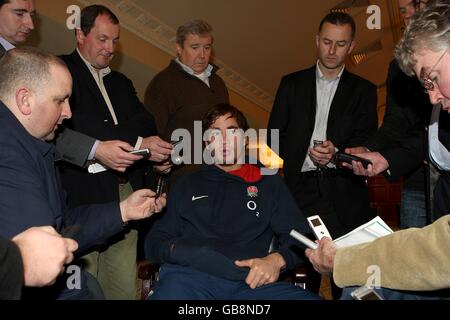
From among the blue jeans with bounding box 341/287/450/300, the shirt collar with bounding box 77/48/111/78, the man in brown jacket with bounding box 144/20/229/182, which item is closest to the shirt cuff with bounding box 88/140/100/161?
the shirt collar with bounding box 77/48/111/78

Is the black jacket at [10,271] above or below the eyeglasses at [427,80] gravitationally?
below

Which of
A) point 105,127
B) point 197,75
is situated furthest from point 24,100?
point 197,75

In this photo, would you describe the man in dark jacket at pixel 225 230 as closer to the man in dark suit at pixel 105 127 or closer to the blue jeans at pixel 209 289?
the blue jeans at pixel 209 289

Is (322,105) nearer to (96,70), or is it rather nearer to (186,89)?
(186,89)

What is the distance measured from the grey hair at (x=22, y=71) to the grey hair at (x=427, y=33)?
1.31 metres

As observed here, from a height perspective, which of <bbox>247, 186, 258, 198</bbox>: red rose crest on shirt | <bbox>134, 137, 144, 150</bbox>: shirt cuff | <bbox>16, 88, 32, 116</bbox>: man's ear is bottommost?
<bbox>247, 186, 258, 198</bbox>: red rose crest on shirt

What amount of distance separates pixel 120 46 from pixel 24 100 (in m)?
4.13

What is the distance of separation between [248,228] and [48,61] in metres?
1.18

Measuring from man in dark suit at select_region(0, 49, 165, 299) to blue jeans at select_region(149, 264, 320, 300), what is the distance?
0.30 meters

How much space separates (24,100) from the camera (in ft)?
5.80

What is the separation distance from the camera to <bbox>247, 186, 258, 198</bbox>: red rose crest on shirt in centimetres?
248


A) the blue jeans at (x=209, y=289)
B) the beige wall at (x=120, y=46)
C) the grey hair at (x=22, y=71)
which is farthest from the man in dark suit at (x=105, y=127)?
the beige wall at (x=120, y=46)

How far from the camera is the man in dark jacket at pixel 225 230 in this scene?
2123mm

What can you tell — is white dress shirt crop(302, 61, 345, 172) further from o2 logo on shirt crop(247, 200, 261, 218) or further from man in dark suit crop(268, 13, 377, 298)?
o2 logo on shirt crop(247, 200, 261, 218)
